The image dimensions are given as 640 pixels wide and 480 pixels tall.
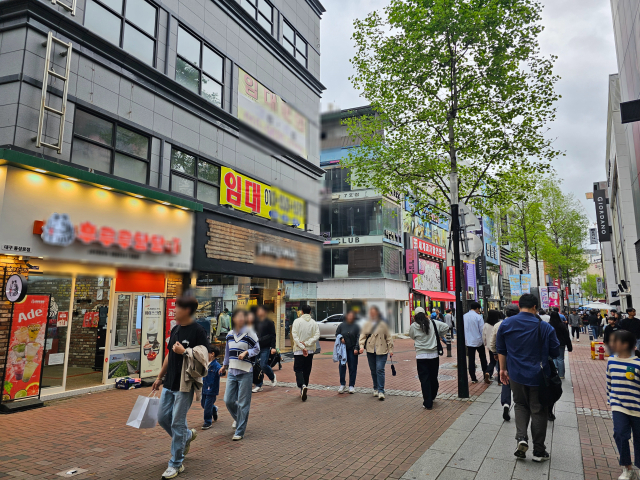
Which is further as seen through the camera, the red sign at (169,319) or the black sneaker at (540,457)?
the red sign at (169,319)

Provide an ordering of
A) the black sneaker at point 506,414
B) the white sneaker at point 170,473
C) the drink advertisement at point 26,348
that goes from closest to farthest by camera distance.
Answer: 1. the white sneaker at point 170,473
2. the black sneaker at point 506,414
3. the drink advertisement at point 26,348

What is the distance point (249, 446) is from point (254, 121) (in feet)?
15.5

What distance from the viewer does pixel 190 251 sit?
1096 cm

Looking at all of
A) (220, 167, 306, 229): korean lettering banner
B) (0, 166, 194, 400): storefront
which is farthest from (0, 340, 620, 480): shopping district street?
(220, 167, 306, 229): korean lettering banner

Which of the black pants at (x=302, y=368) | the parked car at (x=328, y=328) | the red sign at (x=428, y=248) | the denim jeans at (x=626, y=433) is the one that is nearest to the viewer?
the denim jeans at (x=626, y=433)

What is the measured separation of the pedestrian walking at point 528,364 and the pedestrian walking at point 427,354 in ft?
8.68

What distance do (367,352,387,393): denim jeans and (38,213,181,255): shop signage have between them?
5021 mm

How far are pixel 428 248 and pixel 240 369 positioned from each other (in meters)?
35.3

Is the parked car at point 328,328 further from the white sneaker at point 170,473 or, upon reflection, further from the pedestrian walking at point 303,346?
the white sneaker at point 170,473

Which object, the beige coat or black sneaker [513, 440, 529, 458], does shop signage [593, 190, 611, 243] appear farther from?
black sneaker [513, 440, 529, 458]

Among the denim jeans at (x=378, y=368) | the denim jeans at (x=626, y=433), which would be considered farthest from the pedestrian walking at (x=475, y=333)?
the denim jeans at (x=626, y=433)

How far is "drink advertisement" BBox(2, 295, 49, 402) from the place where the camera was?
25.0ft

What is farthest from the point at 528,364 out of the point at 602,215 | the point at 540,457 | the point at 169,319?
the point at 602,215

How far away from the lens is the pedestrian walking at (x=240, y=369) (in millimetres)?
5969
